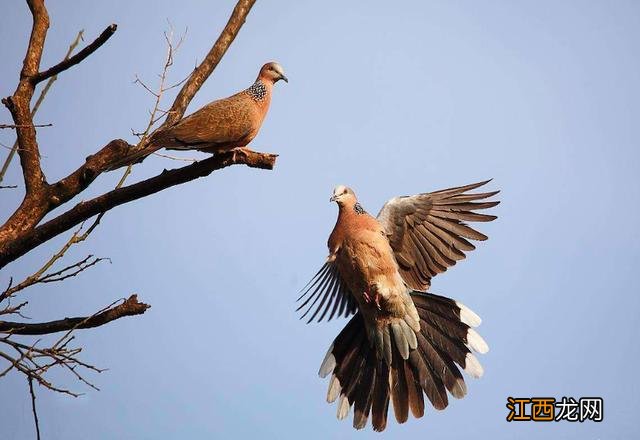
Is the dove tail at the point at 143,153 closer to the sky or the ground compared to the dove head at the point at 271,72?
closer to the ground

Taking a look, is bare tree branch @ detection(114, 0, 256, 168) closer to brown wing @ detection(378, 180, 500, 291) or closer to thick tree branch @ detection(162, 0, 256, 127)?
thick tree branch @ detection(162, 0, 256, 127)

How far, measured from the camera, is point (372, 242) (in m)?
5.28

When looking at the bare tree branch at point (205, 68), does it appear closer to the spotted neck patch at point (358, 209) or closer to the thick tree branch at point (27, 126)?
the thick tree branch at point (27, 126)

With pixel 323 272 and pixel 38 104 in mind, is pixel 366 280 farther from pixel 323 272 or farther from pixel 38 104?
pixel 38 104

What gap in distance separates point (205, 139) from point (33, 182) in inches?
45.6

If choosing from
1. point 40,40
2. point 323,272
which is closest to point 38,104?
point 40,40

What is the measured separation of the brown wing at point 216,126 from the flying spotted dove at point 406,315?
4.27 feet

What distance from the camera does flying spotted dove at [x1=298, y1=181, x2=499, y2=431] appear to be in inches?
215

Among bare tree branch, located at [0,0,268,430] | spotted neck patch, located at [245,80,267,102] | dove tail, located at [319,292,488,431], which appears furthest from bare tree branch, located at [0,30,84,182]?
dove tail, located at [319,292,488,431]

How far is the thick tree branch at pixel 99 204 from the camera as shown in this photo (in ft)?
10.2

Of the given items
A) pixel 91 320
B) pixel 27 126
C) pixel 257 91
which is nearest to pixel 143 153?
pixel 27 126

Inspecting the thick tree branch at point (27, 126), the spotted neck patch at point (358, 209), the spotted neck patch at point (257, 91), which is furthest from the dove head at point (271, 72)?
the thick tree branch at point (27, 126)

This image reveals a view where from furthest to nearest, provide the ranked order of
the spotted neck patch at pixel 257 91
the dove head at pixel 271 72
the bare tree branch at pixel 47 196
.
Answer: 1. the dove head at pixel 271 72
2. the spotted neck patch at pixel 257 91
3. the bare tree branch at pixel 47 196

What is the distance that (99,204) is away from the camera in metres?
3.30
